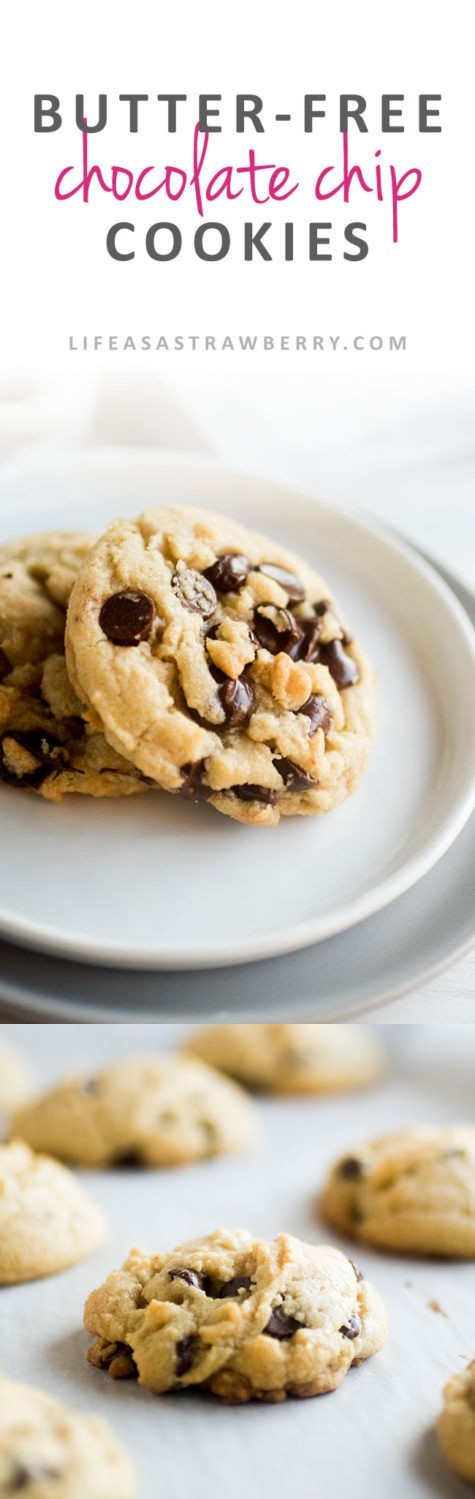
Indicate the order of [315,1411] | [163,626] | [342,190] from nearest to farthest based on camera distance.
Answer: [315,1411] < [163,626] < [342,190]

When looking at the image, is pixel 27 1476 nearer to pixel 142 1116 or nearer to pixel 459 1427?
pixel 459 1427

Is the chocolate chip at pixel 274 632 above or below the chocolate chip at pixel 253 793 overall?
above

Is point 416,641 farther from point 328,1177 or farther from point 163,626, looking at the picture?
point 328,1177

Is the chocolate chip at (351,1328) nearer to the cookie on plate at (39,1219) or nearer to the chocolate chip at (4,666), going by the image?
the cookie on plate at (39,1219)

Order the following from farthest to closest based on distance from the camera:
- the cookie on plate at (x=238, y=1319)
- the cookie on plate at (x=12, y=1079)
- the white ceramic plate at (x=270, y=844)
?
the cookie on plate at (x=12, y=1079) < the white ceramic plate at (x=270, y=844) < the cookie on plate at (x=238, y=1319)

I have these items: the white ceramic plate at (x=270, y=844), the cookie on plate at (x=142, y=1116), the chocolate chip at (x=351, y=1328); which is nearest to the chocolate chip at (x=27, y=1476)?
the chocolate chip at (x=351, y=1328)

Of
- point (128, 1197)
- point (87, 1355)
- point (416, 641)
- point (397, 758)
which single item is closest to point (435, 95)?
point (416, 641)

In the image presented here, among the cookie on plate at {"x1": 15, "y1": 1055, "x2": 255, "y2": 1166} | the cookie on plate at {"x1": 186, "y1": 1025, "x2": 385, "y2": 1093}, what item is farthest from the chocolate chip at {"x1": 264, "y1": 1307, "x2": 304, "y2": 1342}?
the cookie on plate at {"x1": 186, "y1": 1025, "x2": 385, "y2": 1093}
